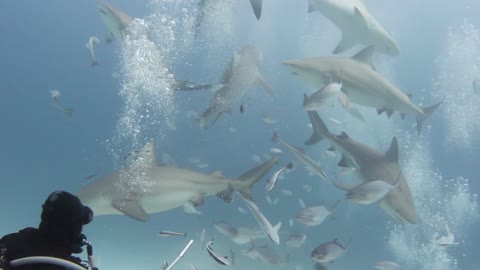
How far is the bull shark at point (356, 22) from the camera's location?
7.32 meters

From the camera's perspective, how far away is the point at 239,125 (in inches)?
1033

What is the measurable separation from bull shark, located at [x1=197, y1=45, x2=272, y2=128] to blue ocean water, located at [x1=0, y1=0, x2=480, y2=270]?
13.3 meters

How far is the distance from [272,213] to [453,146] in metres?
16.5

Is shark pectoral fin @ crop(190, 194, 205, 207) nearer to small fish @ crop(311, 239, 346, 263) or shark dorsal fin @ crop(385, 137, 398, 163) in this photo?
small fish @ crop(311, 239, 346, 263)

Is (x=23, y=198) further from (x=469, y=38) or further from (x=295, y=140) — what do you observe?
(x=469, y=38)

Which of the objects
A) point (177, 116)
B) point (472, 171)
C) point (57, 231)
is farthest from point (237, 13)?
point (57, 231)

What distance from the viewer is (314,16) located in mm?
30375

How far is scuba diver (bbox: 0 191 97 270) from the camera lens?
1501mm

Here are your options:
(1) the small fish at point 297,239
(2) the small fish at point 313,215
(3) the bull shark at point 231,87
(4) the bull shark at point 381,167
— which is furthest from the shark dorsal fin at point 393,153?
(1) the small fish at point 297,239

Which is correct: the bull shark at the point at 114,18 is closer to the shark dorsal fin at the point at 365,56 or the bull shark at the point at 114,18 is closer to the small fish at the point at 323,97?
the small fish at the point at 323,97

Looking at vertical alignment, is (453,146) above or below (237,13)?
below

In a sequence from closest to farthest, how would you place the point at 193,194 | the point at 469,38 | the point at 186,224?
the point at 193,194 < the point at 186,224 < the point at 469,38

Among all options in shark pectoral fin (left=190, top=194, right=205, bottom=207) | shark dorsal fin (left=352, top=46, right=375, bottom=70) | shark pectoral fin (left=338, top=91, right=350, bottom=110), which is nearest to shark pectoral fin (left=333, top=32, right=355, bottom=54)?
shark dorsal fin (left=352, top=46, right=375, bottom=70)

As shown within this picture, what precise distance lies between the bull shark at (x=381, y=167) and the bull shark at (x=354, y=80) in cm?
51
